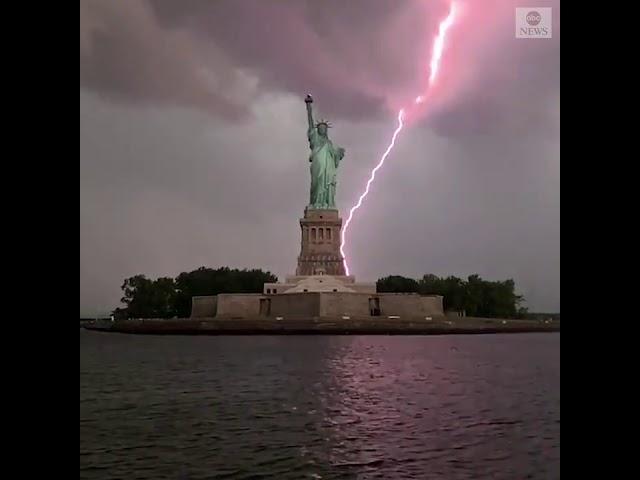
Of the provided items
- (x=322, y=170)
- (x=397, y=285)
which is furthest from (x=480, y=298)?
(x=322, y=170)

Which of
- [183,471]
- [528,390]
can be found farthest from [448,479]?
[528,390]

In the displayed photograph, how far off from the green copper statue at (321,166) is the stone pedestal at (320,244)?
1064mm

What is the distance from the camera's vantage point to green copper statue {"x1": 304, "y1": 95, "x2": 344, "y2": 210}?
45.9 meters

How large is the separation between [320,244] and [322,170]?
5.23 m

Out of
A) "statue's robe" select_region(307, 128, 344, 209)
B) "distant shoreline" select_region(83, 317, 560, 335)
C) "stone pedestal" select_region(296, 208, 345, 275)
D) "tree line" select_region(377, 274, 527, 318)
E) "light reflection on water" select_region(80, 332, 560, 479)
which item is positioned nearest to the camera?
"light reflection on water" select_region(80, 332, 560, 479)

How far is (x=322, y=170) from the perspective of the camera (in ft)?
150

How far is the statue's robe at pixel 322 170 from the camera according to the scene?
45.9 m

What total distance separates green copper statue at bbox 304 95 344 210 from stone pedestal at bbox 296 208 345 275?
1064 millimetres

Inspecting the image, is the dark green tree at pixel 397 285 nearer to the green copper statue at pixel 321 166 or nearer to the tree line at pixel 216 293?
the tree line at pixel 216 293

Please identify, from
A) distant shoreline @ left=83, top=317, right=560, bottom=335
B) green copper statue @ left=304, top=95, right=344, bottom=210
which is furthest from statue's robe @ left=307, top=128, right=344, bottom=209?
distant shoreline @ left=83, top=317, right=560, bottom=335

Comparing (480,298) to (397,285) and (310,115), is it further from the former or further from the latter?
(310,115)

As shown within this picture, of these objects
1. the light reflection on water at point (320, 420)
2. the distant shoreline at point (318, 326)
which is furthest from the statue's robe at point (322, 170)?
the light reflection on water at point (320, 420)

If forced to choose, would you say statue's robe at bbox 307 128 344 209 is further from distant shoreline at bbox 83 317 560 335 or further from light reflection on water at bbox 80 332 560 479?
light reflection on water at bbox 80 332 560 479
